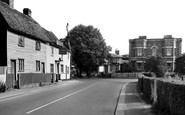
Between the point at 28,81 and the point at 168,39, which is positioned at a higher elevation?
the point at 168,39

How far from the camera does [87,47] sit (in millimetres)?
58562

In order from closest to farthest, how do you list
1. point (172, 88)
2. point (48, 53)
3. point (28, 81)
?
point (172, 88) < point (28, 81) < point (48, 53)

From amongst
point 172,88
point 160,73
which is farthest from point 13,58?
point 160,73

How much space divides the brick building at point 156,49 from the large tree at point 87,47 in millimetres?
10592

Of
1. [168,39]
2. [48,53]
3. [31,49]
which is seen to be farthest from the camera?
[168,39]

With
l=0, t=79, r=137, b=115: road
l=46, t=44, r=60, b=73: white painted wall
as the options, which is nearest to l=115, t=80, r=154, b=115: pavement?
l=0, t=79, r=137, b=115: road

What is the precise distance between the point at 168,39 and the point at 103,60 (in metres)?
19.6

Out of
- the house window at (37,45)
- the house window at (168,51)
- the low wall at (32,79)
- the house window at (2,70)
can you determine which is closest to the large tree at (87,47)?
the house window at (168,51)

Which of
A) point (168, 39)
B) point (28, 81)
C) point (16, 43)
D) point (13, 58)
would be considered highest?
point (168, 39)

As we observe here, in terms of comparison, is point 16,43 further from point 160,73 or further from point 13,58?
point 160,73

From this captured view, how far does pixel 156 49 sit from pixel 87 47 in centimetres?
2145

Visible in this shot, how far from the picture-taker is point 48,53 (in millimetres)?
35031

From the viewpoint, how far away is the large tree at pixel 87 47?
2282 inches

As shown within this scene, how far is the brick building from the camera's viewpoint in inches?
2566
